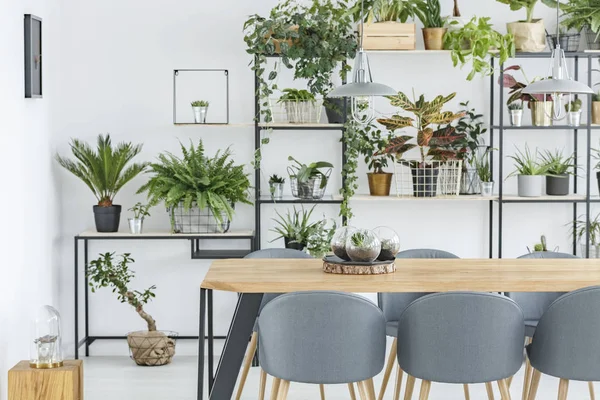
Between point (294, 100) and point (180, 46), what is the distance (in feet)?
2.91

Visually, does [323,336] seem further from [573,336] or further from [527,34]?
[527,34]

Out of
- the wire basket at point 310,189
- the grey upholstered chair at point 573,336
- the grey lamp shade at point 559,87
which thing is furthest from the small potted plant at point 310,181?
the grey upholstered chair at point 573,336

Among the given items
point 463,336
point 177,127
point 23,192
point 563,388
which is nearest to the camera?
point 463,336

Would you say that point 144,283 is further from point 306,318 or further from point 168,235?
point 306,318

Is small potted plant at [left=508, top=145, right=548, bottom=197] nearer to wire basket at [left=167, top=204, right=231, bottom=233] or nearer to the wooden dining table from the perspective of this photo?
the wooden dining table

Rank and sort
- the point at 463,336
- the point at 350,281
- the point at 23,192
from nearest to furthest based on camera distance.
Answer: the point at 463,336 < the point at 350,281 < the point at 23,192

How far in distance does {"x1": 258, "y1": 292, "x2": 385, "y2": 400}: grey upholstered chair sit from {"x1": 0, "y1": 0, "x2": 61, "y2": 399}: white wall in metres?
1.79

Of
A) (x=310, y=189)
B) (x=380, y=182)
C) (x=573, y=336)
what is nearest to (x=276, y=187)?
(x=310, y=189)

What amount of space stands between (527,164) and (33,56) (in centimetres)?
320

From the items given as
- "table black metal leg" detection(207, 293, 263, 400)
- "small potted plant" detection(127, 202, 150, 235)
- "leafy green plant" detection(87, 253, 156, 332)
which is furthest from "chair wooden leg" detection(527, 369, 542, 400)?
"small potted plant" detection(127, 202, 150, 235)

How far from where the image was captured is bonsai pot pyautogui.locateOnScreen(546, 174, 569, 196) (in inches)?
223

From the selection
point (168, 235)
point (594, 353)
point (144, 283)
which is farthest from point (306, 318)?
point (144, 283)

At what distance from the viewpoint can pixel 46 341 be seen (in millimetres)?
4234

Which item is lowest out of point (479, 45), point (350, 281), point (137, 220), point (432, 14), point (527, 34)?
point (350, 281)
